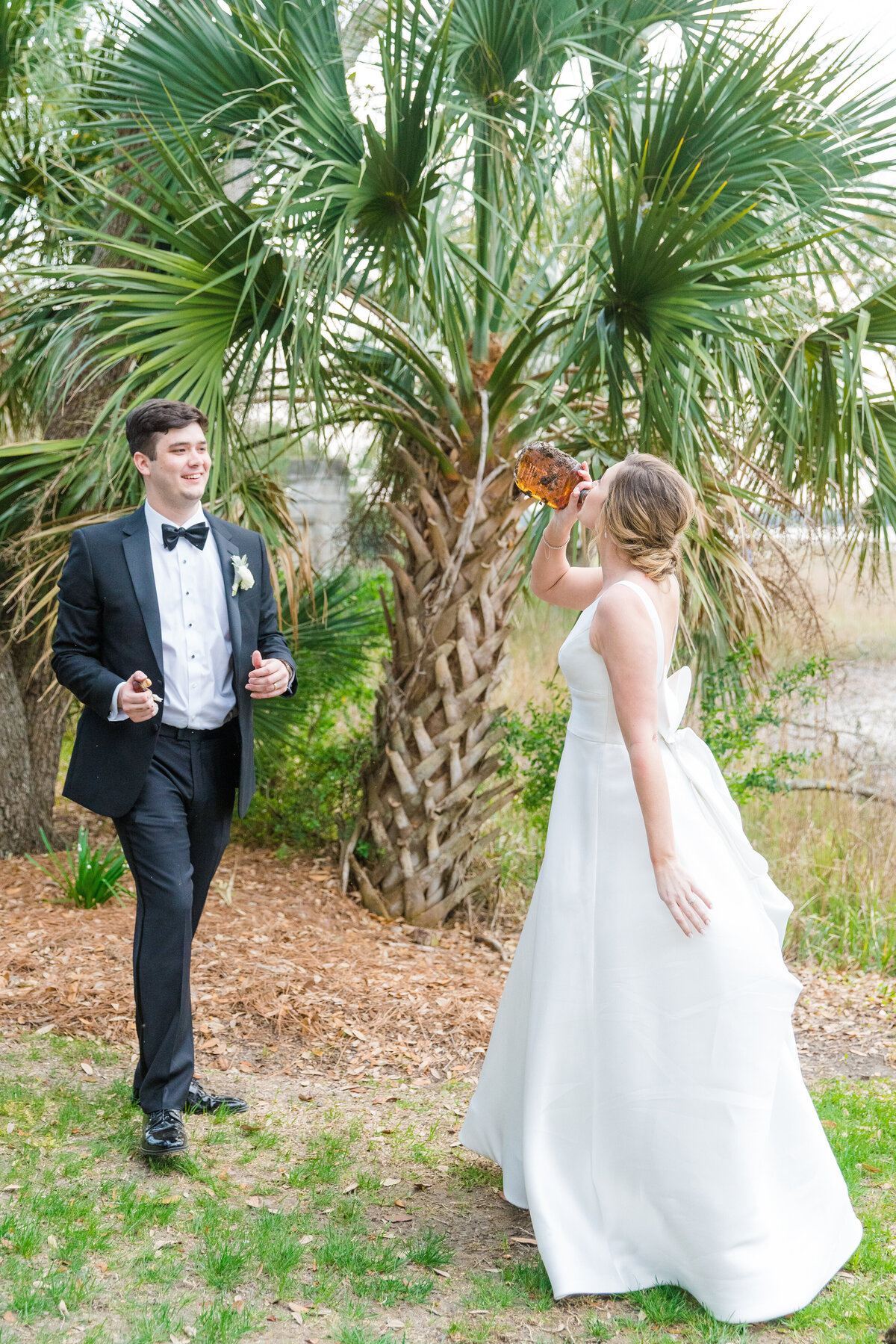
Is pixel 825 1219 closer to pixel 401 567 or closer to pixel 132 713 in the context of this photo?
pixel 132 713

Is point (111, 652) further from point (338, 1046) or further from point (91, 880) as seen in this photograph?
point (91, 880)

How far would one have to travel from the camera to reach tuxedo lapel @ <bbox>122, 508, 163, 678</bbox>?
3109 millimetres

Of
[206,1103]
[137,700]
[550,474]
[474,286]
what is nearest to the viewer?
[137,700]

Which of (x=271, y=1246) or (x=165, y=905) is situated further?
(x=165, y=905)

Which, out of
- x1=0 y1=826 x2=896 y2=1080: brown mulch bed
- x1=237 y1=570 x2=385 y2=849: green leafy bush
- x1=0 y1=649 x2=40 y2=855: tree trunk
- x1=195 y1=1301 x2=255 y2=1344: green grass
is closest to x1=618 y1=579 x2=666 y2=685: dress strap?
x1=195 y1=1301 x2=255 y2=1344: green grass

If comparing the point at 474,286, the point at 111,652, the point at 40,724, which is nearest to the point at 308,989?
the point at 111,652

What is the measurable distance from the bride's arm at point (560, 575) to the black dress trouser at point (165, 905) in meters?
1.09

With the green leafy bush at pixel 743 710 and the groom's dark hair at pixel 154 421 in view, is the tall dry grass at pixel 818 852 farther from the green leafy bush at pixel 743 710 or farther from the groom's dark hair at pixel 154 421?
the groom's dark hair at pixel 154 421

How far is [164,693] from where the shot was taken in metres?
3.15

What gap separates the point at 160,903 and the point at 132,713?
1.84ft

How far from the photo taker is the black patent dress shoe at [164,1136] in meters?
3.03

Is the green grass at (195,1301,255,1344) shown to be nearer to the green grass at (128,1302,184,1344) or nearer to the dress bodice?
the green grass at (128,1302,184,1344)

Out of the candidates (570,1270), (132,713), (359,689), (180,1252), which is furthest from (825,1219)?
(359,689)

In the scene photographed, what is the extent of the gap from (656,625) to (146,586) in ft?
4.77
